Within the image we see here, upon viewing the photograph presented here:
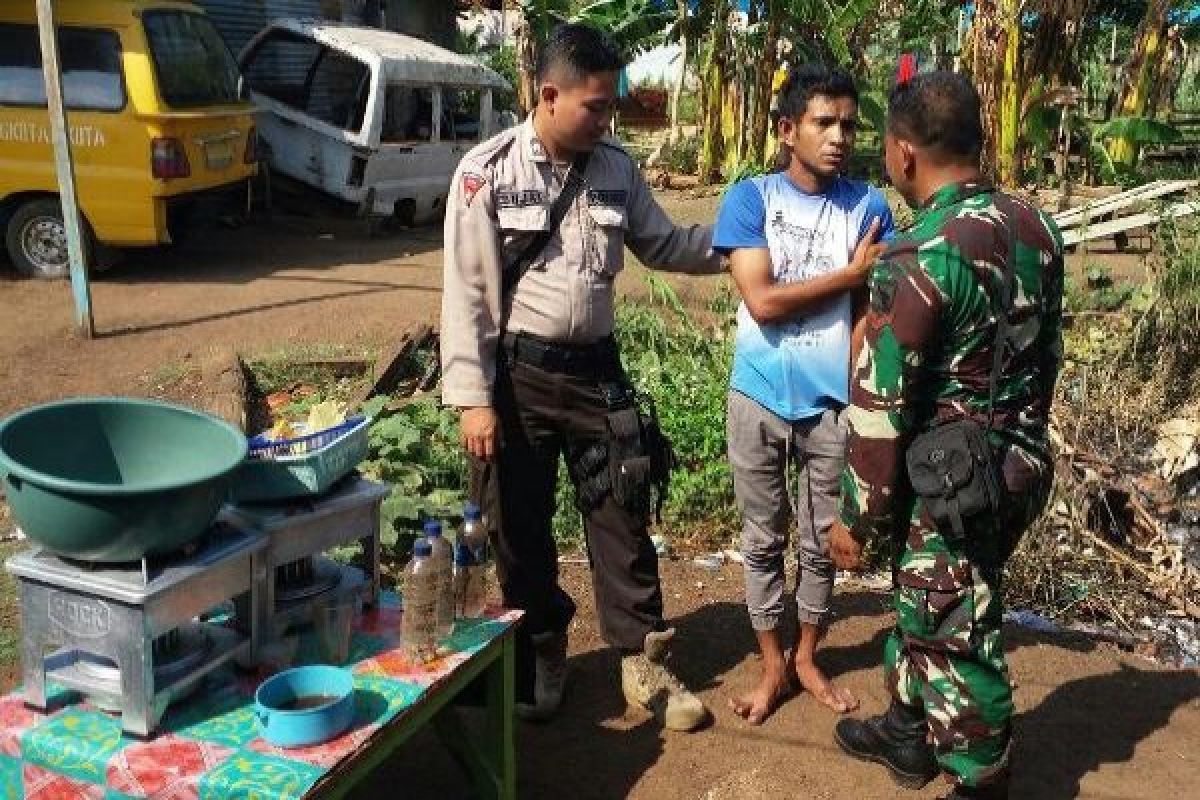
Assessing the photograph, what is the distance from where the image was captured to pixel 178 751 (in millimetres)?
2303

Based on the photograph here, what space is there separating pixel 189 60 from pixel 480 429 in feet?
24.7

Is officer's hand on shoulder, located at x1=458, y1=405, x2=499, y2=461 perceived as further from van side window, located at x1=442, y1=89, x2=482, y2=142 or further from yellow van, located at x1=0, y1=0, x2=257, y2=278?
van side window, located at x1=442, y1=89, x2=482, y2=142

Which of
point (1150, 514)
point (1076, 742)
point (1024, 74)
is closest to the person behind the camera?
point (1076, 742)

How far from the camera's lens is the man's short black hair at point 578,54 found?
3119 mm

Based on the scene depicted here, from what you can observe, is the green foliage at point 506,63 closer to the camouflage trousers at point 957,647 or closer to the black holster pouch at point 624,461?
the black holster pouch at point 624,461

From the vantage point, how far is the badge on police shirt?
320 centimetres

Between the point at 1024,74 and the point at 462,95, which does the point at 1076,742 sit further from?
the point at 462,95

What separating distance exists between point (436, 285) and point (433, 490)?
184 inches

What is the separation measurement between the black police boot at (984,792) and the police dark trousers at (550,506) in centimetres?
101

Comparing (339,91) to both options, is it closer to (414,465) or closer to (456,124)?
(456,124)

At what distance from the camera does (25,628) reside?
236 cm

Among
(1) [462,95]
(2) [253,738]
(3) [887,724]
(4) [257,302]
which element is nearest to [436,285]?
(4) [257,302]

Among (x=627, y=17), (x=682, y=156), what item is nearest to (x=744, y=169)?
(x=627, y=17)

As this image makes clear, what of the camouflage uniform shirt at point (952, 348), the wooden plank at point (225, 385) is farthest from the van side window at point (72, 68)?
the camouflage uniform shirt at point (952, 348)
